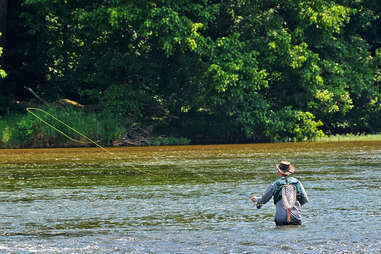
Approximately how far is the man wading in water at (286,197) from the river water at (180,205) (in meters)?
0.25

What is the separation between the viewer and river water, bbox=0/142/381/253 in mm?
10734

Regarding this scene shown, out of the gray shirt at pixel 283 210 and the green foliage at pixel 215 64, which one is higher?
the green foliage at pixel 215 64

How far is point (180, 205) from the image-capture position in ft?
48.4

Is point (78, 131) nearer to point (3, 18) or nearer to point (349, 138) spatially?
point (3, 18)

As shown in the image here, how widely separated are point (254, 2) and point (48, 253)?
96.1 ft

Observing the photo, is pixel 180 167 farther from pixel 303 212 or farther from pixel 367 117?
pixel 367 117

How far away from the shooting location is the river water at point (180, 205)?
10734mm

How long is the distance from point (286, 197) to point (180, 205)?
11.1ft

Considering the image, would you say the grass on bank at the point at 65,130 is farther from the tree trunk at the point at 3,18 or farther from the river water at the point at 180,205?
the river water at the point at 180,205

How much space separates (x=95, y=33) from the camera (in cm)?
3756

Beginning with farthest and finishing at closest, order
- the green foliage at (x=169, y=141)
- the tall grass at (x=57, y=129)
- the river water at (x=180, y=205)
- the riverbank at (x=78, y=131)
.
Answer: the green foliage at (x=169, y=141), the riverbank at (x=78, y=131), the tall grass at (x=57, y=129), the river water at (x=180, y=205)

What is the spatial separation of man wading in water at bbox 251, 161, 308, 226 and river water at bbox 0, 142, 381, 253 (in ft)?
0.82

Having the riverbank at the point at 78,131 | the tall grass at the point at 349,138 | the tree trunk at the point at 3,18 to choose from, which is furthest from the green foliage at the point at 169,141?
the tree trunk at the point at 3,18

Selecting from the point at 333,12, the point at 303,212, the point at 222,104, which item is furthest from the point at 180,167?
the point at 333,12
